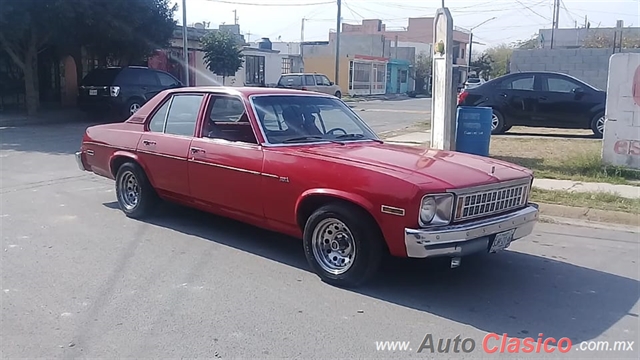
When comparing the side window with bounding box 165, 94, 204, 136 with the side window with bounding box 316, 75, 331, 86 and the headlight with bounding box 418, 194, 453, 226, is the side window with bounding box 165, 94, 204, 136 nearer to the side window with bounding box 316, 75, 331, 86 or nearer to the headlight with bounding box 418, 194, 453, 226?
the headlight with bounding box 418, 194, 453, 226

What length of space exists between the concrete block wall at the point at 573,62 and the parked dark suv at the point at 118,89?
16.5 meters

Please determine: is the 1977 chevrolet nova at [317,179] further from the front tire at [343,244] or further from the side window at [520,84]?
the side window at [520,84]

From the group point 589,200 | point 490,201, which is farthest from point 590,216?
point 490,201

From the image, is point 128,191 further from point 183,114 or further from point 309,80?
point 309,80

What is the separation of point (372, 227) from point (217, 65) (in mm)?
29969

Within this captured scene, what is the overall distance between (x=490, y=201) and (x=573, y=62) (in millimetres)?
24666

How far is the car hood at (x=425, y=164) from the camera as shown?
4793mm

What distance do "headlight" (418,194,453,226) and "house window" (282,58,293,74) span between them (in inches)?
1700

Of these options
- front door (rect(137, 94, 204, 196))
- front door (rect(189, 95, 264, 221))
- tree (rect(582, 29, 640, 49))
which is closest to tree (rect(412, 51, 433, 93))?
tree (rect(582, 29, 640, 49))

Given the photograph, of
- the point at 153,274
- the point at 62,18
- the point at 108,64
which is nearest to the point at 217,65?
the point at 108,64

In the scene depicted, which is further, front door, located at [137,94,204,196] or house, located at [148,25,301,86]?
house, located at [148,25,301,86]

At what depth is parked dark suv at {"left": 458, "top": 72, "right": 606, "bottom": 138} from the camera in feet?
48.6

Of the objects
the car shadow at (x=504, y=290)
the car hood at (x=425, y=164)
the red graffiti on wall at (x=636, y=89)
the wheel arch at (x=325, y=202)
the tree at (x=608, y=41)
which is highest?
the tree at (x=608, y=41)

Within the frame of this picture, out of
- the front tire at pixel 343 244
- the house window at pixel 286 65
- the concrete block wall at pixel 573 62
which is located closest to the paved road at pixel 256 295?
the front tire at pixel 343 244
